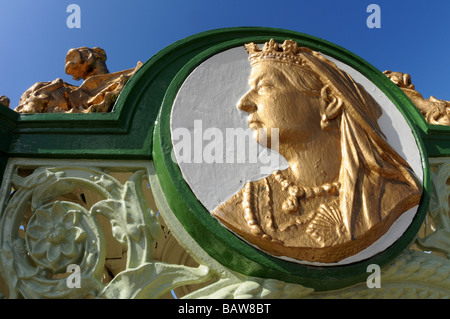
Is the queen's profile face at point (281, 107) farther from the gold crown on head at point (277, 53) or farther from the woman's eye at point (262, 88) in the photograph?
the gold crown on head at point (277, 53)

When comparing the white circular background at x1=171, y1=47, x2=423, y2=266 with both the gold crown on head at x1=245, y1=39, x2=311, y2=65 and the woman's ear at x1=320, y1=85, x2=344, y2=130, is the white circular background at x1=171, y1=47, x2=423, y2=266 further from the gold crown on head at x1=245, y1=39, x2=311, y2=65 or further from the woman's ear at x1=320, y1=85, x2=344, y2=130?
the woman's ear at x1=320, y1=85, x2=344, y2=130

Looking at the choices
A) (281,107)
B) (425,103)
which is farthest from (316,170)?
(425,103)

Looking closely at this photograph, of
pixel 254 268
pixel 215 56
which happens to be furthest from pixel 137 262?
pixel 215 56

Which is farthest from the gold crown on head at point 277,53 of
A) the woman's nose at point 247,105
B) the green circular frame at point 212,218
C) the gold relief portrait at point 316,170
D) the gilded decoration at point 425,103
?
the gilded decoration at point 425,103

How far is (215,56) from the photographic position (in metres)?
2.11

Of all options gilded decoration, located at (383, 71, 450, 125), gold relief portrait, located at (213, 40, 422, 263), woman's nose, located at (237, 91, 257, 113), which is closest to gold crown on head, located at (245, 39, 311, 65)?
gold relief portrait, located at (213, 40, 422, 263)

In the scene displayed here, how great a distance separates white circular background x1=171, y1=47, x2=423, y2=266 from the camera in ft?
5.54

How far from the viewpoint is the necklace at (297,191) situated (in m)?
1.67

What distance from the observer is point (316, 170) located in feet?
5.95

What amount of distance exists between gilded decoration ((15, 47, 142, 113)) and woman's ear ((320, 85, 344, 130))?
1066mm

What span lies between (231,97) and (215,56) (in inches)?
11.8
